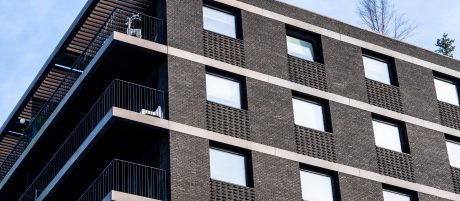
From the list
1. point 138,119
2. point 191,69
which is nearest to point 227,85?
point 191,69

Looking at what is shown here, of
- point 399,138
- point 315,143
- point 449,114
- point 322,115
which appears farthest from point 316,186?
point 449,114

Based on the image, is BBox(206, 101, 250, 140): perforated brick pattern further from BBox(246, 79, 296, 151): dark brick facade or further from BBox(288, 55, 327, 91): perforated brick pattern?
BBox(288, 55, 327, 91): perforated brick pattern

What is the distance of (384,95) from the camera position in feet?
142

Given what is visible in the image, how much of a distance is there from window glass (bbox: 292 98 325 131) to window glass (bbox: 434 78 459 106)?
6.23 meters

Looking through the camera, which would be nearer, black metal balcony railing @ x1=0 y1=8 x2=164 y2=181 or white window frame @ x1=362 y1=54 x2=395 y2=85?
black metal balcony railing @ x1=0 y1=8 x2=164 y2=181

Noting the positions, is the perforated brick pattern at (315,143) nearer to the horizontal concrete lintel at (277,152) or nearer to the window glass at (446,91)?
the horizontal concrete lintel at (277,152)

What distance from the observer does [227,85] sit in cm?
3969

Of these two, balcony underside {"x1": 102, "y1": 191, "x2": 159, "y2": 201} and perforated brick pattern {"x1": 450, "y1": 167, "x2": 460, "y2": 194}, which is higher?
perforated brick pattern {"x1": 450, "y1": 167, "x2": 460, "y2": 194}

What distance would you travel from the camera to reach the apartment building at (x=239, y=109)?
37.7 m

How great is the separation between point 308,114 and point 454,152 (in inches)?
263

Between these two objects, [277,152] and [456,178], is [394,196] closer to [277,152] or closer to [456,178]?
[456,178]

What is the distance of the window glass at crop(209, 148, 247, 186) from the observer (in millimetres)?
37438

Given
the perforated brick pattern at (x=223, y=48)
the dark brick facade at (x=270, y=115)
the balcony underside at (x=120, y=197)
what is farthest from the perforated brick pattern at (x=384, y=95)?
the balcony underside at (x=120, y=197)

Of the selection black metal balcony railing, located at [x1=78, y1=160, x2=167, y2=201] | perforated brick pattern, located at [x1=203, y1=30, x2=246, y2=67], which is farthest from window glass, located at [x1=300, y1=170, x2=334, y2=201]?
black metal balcony railing, located at [x1=78, y1=160, x2=167, y2=201]
